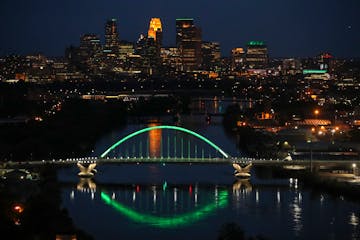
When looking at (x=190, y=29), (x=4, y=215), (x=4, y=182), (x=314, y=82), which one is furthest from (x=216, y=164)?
(x=190, y=29)

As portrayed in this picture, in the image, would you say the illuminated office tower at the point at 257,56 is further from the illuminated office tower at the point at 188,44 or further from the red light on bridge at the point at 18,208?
the red light on bridge at the point at 18,208

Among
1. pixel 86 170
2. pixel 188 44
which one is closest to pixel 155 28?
pixel 188 44

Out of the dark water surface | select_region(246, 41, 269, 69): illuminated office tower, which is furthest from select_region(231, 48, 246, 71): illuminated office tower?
the dark water surface

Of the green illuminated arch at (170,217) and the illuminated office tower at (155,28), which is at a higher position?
the illuminated office tower at (155,28)

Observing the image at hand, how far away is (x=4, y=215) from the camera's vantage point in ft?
41.9

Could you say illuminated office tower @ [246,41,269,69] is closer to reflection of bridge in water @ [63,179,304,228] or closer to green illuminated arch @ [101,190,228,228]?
reflection of bridge in water @ [63,179,304,228]

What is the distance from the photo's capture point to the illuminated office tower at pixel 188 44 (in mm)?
68500

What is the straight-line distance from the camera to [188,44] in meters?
69.4

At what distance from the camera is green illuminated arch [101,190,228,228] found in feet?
48.9

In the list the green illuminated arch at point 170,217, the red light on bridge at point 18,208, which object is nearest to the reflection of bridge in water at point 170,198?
the green illuminated arch at point 170,217

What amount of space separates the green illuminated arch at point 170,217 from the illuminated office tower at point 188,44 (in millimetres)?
52024

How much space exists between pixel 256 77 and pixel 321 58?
33.3 feet

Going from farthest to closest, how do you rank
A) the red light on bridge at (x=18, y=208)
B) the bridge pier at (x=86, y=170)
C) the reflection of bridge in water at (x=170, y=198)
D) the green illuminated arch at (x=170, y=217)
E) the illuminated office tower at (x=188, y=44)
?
the illuminated office tower at (x=188, y=44) → the bridge pier at (x=86, y=170) → the reflection of bridge in water at (x=170, y=198) → the green illuminated arch at (x=170, y=217) → the red light on bridge at (x=18, y=208)

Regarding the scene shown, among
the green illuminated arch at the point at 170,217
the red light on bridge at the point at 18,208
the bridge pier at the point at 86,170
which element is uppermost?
the bridge pier at the point at 86,170
